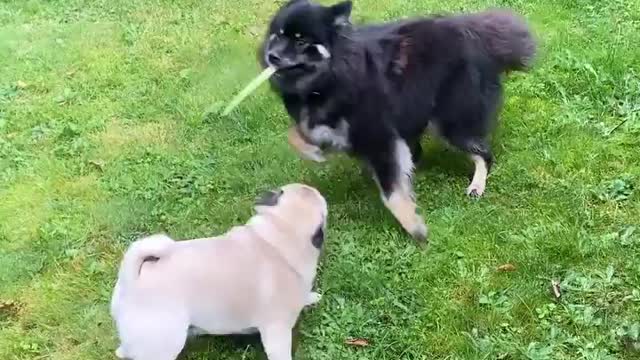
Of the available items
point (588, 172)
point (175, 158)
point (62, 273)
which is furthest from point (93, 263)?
point (588, 172)

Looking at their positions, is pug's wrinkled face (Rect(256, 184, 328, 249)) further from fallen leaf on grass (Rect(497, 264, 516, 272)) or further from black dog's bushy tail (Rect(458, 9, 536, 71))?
black dog's bushy tail (Rect(458, 9, 536, 71))

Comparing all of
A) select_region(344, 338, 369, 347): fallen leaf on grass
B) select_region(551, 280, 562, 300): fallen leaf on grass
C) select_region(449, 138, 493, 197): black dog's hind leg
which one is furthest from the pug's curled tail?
select_region(449, 138, 493, 197): black dog's hind leg

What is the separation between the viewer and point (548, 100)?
486 cm

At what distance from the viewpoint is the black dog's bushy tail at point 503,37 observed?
420cm

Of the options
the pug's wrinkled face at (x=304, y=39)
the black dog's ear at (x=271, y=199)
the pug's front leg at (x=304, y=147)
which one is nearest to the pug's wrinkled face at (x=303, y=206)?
the black dog's ear at (x=271, y=199)

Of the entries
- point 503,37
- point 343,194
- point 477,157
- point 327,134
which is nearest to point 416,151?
point 477,157

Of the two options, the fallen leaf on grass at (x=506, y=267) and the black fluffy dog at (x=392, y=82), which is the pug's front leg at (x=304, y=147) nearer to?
the black fluffy dog at (x=392, y=82)

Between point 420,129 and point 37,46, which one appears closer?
point 420,129

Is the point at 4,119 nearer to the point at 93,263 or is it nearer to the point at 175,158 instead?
the point at 175,158

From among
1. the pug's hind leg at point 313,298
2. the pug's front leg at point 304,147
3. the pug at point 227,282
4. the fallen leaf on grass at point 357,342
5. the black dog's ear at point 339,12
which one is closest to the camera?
→ the pug at point 227,282

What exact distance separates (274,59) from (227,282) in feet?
3.81

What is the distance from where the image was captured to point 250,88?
439cm

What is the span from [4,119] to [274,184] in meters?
2.10

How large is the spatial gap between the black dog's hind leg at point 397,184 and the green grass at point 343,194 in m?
0.11
